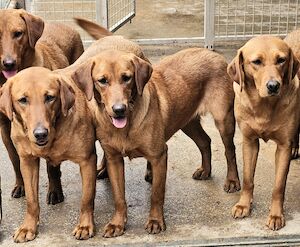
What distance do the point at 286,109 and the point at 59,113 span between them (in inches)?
65.7

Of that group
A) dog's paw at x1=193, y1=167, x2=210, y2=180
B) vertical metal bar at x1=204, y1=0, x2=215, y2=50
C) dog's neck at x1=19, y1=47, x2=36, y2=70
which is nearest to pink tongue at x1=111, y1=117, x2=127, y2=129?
dog's neck at x1=19, y1=47, x2=36, y2=70

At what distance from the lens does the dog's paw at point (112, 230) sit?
18.2ft

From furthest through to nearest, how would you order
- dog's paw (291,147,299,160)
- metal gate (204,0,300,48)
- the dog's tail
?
metal gate (204,0,300,48)
the dog's tail
dog's paw (291,147,299,160)

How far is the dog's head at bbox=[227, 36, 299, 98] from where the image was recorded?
5.32 metres

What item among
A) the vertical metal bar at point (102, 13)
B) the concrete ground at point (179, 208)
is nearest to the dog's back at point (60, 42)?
the concrete ground at point (179, 208)

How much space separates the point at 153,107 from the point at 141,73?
38cm

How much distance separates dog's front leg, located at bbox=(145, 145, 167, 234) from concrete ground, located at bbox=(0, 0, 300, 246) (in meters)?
0.06

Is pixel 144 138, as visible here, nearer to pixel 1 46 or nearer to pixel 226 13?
pixel 1 46

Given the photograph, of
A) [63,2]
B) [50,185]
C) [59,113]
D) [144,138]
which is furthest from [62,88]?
[63,2]

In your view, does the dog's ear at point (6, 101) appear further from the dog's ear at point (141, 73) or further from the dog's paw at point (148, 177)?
the dog's paw at point (148, 177)

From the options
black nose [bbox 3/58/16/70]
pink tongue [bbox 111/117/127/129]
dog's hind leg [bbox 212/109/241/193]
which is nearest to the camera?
pink tongue [bbox 111/117/127/129]

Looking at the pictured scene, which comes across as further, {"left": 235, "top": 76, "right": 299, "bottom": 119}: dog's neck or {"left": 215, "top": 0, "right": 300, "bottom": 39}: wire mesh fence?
{"left": 215, "top": 0, "right": 300, "bottom": 39}: wire mesh fence

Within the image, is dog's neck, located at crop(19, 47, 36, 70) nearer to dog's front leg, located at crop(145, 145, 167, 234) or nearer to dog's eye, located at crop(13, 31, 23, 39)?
dog's eye, located at crop(13, 31, 23, 39)

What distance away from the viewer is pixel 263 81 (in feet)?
17.5
